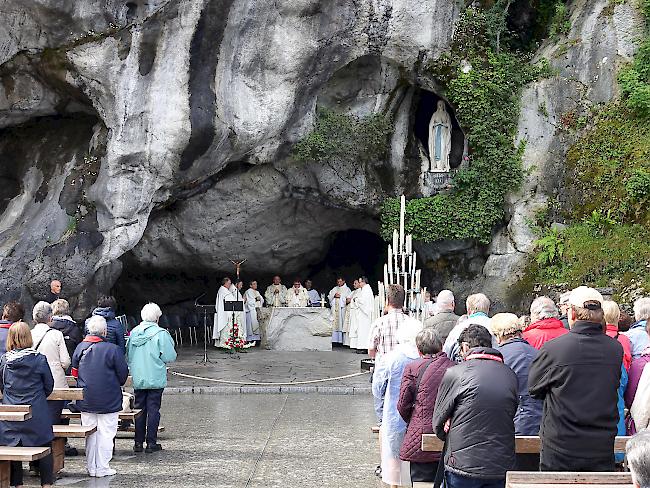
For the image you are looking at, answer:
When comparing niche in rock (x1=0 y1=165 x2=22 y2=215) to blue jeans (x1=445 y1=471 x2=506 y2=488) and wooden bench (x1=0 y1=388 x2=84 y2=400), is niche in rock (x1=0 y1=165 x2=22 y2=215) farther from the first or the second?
blue jeans (x1=445 y1=471 x2=506 y2=488)

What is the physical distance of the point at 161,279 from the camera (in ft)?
75.2

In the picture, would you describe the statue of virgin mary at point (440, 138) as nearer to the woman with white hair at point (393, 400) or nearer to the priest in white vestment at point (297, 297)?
the priest in white vestment at point (297, 297)

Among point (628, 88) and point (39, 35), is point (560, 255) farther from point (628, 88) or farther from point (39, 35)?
point (39, 35)

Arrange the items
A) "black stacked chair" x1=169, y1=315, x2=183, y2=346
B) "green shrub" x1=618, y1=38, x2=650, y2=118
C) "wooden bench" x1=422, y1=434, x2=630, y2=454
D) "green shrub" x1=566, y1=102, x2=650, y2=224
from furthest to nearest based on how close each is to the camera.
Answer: "black stacked chair" x1=169, y1=315, x2=183, y2=346 → "green shrub" x1=618, y1=38, x2=650, y2=118 → "green shrub" x1=566, y1=102, x2=650, y2=224 → "wooden bench" x1=422, y1=434, x2=630, y2=454

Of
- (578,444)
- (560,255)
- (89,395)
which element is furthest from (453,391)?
(560,255)

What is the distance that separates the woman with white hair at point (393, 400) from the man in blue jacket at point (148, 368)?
9.61 feet

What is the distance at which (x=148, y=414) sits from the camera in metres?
9.29

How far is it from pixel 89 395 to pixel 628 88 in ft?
40.0

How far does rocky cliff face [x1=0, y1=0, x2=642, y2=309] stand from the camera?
1539 cm

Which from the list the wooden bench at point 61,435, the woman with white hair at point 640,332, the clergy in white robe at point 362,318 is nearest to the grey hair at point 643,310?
the woman with white hair at point 640,332

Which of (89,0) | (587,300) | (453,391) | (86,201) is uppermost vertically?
(89,0)

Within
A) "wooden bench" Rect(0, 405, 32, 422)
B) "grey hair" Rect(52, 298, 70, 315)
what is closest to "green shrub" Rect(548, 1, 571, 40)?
"grey hair" Rect(52, 298, 70, 315)

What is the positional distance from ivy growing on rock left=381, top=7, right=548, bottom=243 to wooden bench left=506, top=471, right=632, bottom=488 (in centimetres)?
1313

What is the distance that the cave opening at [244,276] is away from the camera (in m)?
22.5
